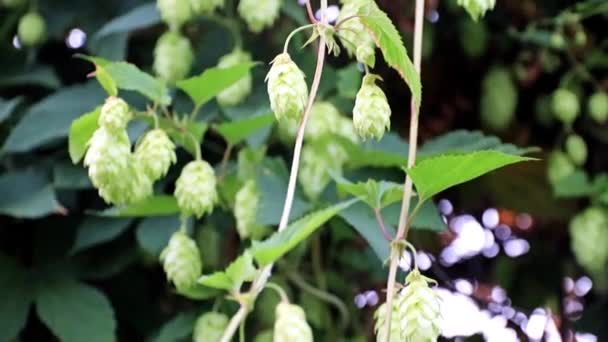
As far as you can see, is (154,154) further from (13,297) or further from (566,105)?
(566,105)

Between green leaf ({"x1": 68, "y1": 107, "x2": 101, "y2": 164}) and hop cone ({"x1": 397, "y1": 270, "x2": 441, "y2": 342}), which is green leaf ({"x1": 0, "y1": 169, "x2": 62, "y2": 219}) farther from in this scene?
hop cone ({"x1": 397, "y1": 270, "x2": 441, "y2": 342})

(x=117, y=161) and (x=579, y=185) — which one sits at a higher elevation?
(x=117, y=161)

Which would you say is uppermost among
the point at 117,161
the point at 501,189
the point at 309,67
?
the point at 117,161

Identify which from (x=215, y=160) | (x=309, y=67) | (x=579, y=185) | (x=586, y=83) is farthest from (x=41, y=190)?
(x=586, y=83)

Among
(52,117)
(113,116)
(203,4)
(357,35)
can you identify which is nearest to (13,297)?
(52,117)

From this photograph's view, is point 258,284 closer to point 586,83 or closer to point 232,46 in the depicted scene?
point 232,46

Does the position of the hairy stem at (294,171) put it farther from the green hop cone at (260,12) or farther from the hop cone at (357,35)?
the green hop cone at (260,12)
